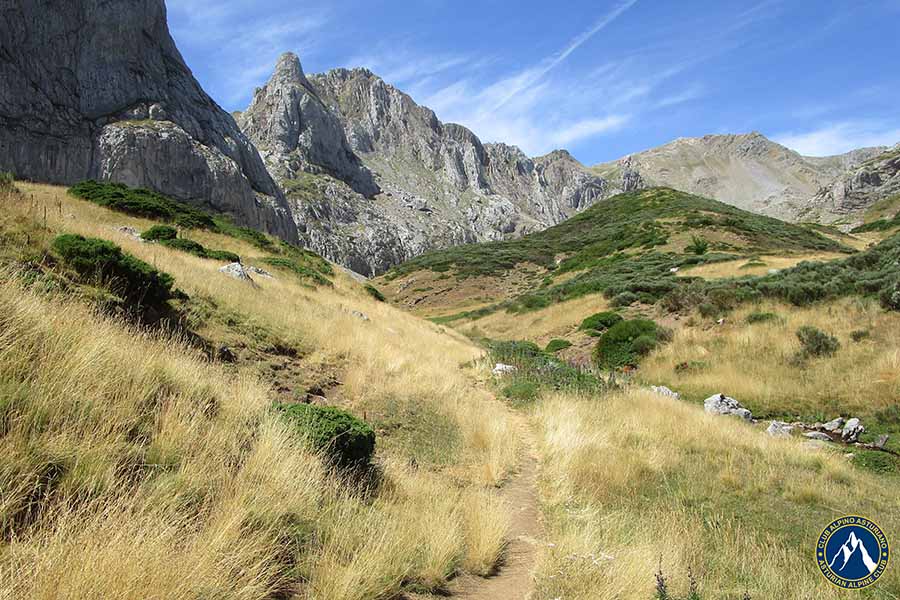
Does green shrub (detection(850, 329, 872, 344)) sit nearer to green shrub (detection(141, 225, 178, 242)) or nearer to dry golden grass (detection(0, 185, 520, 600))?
dry golden grass (detection(0, 185, 520, 600))

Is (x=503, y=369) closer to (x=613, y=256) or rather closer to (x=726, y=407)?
(x=726, y=407)

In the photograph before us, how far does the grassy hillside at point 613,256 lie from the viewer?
34844 millimetres

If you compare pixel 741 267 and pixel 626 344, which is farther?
pixel 741 267

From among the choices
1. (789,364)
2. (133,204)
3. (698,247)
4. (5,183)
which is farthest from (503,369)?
(698,247)

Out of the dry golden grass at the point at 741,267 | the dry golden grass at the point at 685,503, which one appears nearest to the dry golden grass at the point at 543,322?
the dry golden grass at the point at 741,267

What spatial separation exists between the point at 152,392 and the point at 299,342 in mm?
6398

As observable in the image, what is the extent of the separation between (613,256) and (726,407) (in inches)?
1542

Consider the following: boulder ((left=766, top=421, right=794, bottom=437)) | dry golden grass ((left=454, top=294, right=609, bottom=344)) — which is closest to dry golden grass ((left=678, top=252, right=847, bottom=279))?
dry golden grass ((left=454, top=294, right=609, bottom=344))

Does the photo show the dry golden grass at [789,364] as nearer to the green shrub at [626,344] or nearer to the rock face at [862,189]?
the green shrub at [626,344]

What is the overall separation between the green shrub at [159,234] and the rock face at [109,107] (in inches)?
1831

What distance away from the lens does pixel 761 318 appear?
15914mm

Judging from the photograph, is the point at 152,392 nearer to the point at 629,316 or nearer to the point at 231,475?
the point at 231,475

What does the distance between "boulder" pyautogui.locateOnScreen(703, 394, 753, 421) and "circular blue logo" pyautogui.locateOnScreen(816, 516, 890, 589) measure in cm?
768

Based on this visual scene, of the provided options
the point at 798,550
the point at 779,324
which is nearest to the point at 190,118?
the point at 779,324
